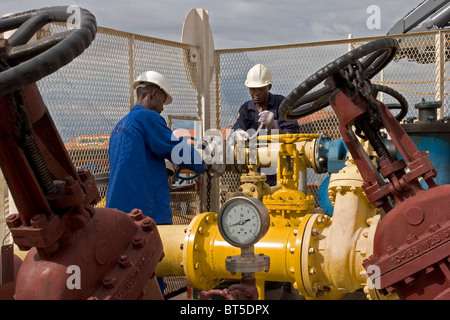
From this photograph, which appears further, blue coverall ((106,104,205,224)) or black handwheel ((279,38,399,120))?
blue coverall ((106,104,205,224))

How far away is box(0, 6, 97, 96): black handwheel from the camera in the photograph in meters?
1.40

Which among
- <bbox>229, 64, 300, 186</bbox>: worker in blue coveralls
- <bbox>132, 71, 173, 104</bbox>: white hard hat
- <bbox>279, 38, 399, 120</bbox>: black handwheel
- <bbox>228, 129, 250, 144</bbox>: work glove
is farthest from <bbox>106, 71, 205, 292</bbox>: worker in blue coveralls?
<bbox>229, 64, 300, 186</bbox>: worker in blue coveralls

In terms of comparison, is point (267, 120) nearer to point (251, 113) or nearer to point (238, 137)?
point (238, 137)

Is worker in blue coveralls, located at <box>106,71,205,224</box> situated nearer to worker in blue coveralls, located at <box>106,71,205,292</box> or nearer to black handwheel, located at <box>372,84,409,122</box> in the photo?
worker in blue coveralls, located at <box>106,71,205,292</box>

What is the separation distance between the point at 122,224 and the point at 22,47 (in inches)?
30.2

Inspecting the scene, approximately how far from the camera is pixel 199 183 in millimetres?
4883

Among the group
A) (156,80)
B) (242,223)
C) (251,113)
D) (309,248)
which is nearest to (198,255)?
(309,248)

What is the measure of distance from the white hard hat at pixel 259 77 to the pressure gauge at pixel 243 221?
8.06ft

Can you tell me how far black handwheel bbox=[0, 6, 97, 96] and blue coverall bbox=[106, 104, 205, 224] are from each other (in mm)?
1667

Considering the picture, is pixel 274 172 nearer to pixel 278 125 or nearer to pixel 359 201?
pixel 278 125

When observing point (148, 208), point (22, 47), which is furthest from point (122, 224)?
point (148, 208)

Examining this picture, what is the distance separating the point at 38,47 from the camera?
5.38 ft

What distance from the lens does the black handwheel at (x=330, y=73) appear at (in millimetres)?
2312

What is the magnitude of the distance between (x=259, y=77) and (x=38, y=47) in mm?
3422
